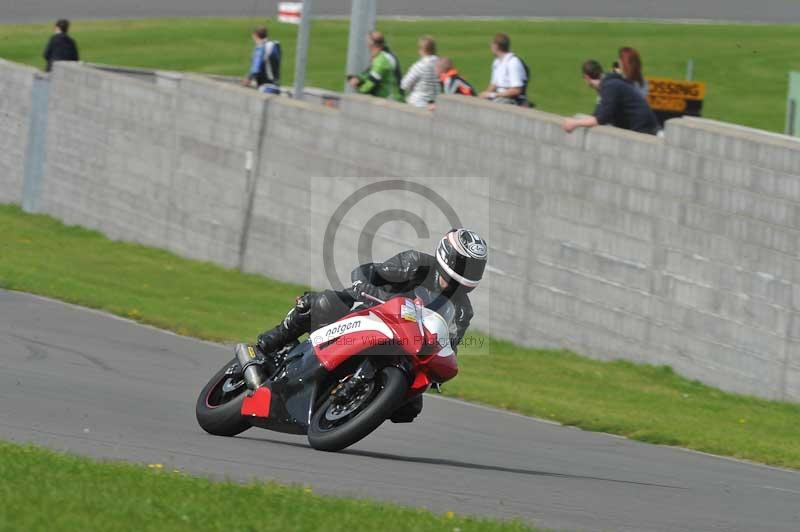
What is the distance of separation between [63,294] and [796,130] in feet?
29.1

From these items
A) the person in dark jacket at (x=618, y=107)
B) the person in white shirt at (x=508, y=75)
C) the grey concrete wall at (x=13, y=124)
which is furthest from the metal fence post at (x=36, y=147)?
the person in dark jacket at (x=618, y=107)

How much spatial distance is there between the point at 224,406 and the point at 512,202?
7.65m

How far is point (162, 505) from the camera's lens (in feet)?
22.4

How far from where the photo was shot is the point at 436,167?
59.0 feet

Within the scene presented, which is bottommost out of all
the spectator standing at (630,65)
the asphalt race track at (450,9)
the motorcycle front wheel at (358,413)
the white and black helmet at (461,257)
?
the motorcycle front wheel at (358,413)

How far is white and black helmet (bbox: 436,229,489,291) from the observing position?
9.09 meters

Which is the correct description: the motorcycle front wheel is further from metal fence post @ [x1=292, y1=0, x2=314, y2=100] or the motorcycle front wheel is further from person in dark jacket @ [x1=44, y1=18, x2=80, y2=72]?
person in dark jacket @ [x1=44, y1=18, x2=80, y2=72]

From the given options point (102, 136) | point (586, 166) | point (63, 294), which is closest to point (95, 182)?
point (102, 136)

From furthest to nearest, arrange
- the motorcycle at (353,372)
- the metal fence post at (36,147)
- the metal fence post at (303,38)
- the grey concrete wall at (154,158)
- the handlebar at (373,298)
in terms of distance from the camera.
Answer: the metal fence post at (36,147) → the metal fence post at (303,38) → the grey concrete wall at (154,158) → the handlebar at (373,298) → the motorcycle at (353,372)

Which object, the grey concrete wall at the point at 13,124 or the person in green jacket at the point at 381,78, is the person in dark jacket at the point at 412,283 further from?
the grey concrete wall at the point at 13,124

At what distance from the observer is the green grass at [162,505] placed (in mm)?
6457

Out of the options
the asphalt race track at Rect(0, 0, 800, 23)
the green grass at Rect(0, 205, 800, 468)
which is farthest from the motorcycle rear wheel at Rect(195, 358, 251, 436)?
the asphalt race track at Rect(0, 0, 800, 23)

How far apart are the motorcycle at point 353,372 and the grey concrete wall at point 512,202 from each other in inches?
216

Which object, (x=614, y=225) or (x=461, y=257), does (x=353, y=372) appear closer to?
(x=461, y=257)
